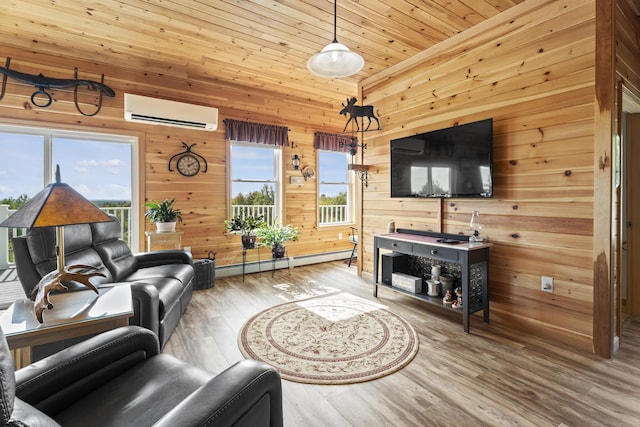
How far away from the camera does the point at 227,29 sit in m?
3.24

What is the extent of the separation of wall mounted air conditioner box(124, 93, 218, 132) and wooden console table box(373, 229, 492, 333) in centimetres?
295

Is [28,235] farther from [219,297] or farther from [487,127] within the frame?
[487,127]

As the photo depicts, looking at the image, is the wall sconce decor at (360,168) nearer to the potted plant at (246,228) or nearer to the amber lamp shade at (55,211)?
the potted plant at (246,228)

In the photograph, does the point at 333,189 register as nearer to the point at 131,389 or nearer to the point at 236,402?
the point at 131,389

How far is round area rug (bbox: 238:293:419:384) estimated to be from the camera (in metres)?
2.21

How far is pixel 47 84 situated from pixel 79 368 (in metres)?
3.79

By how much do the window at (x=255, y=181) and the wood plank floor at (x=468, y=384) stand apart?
2349 millimetres

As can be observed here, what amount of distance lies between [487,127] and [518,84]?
44 cm

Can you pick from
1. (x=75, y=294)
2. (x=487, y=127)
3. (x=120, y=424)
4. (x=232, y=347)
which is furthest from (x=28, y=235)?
(x=487, y=127)

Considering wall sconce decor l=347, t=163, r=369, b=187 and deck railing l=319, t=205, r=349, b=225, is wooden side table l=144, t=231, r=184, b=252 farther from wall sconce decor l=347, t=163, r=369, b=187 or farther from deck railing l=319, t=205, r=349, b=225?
deck railing l=319, t=205, r=349, b=225

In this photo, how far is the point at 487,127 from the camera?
287 cm

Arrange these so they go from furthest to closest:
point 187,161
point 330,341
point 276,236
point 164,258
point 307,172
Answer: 1. point 307,172
2. point 276,236
3. point 187,161
4. point 164,258
5. point 330,341

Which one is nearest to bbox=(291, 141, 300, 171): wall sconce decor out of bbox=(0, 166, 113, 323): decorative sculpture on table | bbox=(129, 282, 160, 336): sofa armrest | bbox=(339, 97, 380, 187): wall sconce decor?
bbox=(339, 97, 380, 187): wall sconce decor

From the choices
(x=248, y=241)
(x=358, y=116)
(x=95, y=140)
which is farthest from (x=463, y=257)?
(x=95, y=140)
